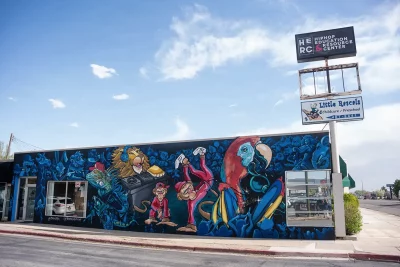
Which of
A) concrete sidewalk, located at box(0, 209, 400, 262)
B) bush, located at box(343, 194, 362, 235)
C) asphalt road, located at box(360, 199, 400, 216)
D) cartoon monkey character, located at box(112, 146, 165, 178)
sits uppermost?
cartoon monkey character, located at box(112, 146, 165, 178)

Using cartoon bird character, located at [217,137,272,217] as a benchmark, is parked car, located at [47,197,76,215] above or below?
below

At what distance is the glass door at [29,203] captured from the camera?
69.0 feet

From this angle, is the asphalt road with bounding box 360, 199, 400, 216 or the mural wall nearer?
the mural wall

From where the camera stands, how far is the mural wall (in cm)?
1464

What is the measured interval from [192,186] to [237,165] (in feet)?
8.22

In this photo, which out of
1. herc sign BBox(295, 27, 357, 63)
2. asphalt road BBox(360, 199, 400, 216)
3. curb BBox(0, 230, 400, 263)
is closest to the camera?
curb BBox(0, 230, 400, 263)

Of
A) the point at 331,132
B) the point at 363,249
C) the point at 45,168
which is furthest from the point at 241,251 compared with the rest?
the point at 45,168

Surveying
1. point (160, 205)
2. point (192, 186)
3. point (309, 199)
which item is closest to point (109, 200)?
point (160, 205)

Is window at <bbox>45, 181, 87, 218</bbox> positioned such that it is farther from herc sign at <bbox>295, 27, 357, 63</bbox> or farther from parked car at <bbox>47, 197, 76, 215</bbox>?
herc sign at <bbox>295, 27, 357, 63</bbox>

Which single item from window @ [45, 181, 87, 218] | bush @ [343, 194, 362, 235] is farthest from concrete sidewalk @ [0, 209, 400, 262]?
window @ [45, 181, 87, 218]

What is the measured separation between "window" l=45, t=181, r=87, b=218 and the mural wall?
357 mm

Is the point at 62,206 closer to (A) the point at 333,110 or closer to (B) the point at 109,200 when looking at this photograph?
(B) the point at 109,200

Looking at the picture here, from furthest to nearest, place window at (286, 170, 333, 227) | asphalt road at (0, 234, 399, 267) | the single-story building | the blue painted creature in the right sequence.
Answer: the single-story building, the blue painted creature, window at (286, 170, 333, 227), asphalt road at (0, 234, 399, 267)

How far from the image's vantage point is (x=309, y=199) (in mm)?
14406
